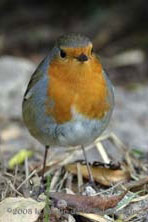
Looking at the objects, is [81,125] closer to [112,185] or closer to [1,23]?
[112,185]

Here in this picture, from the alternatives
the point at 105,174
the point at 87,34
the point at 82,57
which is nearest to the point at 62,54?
the point at 82,57

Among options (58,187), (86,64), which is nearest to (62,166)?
(58,187)

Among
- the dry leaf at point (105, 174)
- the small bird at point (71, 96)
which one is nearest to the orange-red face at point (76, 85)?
the small bird at point (71, 96)

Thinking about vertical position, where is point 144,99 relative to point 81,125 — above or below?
above

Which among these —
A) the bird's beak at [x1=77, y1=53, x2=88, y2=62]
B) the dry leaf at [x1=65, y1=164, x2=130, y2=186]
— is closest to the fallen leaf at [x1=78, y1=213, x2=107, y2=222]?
the dry leaf at [x1=65, y1=164, x2=130, y2=186]

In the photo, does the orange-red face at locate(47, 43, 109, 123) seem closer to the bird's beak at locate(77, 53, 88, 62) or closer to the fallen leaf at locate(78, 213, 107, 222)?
the bird's beak at locate(77, 53, 88, 62)

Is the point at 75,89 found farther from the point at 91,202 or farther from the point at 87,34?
the point at 87,34
